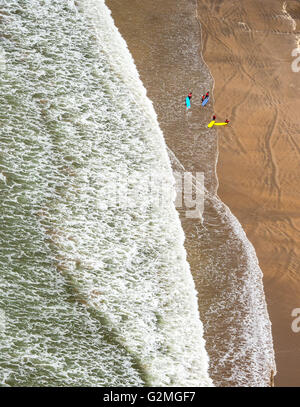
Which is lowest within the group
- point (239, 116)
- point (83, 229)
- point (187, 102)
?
point (83, 229)

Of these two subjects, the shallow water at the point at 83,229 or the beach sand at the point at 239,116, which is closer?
the shallow water at the point at 83,229

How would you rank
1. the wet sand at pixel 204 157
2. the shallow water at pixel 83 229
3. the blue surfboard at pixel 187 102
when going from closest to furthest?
the shallow water at pixel 83 229
the wet sand at pixel 204 157
the blue surfboard at pixel 187 102

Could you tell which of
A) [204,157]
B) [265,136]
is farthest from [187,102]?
[265,136]

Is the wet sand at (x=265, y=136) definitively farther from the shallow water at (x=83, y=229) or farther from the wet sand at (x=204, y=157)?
the shallow water at (x=83, y=229)

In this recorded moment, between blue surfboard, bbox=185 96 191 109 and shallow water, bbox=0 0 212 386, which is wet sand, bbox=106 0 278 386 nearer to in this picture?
blue surfboard, bbox=185 96 191 109

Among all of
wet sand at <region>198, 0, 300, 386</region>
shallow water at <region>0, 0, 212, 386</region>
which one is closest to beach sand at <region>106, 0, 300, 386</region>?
wet sand at <region>198, 0, 300, 386</region>

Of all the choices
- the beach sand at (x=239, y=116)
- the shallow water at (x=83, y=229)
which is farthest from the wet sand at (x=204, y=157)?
the shallow water at (x=83, y=229)

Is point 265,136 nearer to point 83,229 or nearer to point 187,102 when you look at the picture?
point 187,102
